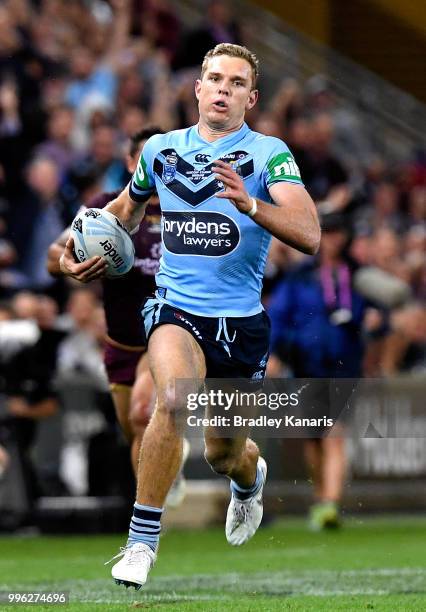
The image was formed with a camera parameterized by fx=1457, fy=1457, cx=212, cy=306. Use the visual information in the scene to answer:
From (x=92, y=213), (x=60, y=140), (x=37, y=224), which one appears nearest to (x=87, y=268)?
(x=92, y=213)

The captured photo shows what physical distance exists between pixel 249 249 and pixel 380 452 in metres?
6.92

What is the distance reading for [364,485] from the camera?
545 inches

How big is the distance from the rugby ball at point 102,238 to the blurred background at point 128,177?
3.47 m

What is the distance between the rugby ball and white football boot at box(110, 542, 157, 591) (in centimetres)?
148

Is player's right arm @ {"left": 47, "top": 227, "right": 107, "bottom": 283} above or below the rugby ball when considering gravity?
below

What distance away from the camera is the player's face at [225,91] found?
6.80m

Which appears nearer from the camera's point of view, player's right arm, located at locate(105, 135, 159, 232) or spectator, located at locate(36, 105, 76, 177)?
player's right arm, located at locate(105, 135, 159, 232)

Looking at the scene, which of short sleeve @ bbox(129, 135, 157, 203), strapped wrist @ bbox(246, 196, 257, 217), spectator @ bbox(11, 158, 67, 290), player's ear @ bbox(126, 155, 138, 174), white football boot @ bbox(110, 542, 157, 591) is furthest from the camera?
spectator @ bbox(11, 158, 67, 290)

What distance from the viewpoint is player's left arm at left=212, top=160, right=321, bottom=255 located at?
6.21 meters

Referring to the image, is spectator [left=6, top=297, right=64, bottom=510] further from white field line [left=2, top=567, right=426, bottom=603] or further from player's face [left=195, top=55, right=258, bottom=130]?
player's face [left=195, top=55, right=258, bottom=130]

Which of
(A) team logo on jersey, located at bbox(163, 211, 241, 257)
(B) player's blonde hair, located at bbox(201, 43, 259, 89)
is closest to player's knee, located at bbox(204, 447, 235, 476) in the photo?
(A) team logo on jersey, located at bbox(163, 211, 241, 257)

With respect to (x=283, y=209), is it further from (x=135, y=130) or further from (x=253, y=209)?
(x=135, y=130)

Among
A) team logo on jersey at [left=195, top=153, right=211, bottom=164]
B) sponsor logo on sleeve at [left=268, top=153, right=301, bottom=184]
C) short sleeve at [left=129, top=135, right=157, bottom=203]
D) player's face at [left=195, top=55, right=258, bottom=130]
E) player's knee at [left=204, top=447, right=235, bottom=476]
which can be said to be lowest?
player's knee at [left=204, top=447, right=235, bottom=476]

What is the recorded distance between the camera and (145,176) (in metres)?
6.97
